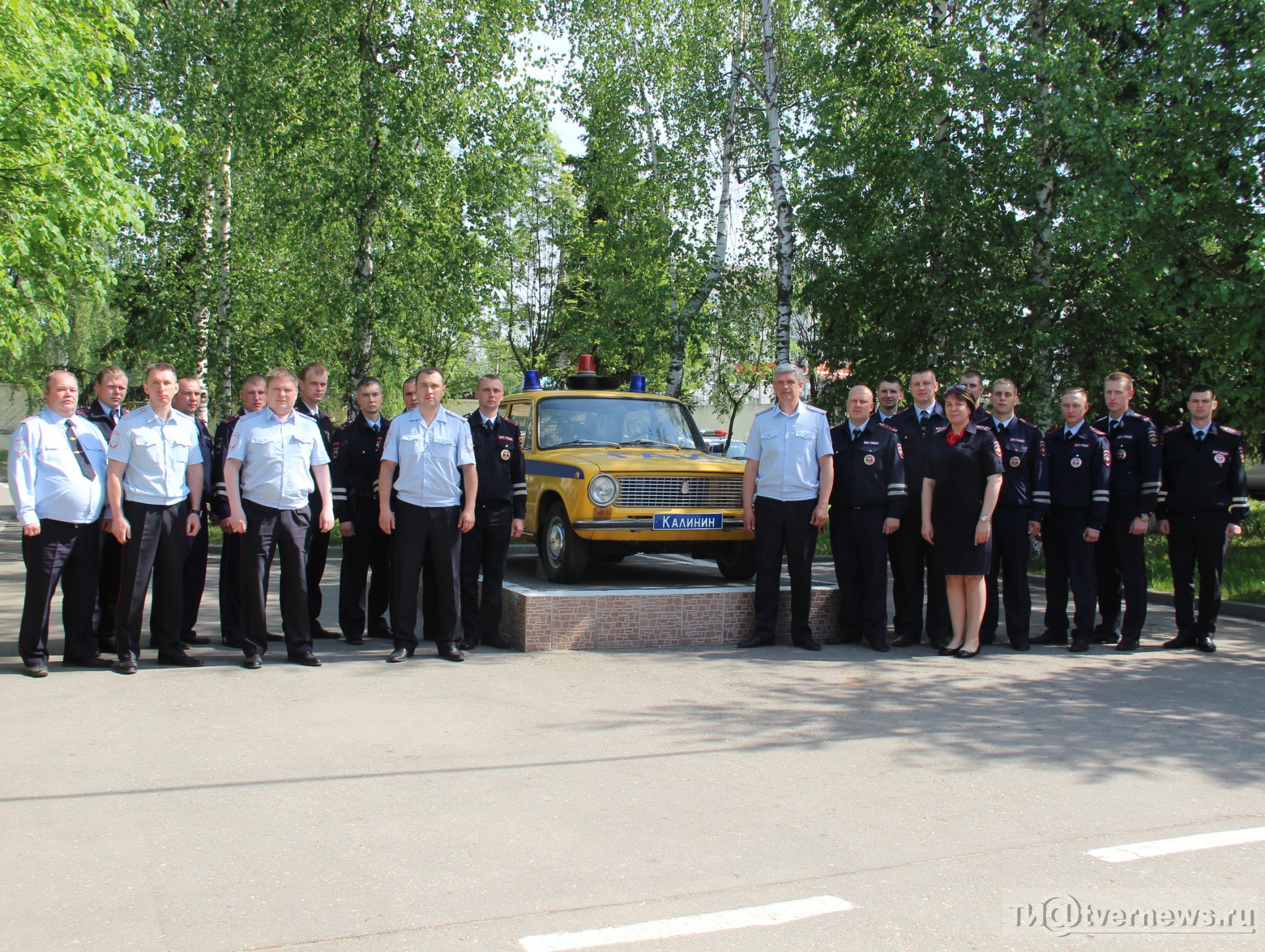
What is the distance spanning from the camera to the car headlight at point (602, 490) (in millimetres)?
9930

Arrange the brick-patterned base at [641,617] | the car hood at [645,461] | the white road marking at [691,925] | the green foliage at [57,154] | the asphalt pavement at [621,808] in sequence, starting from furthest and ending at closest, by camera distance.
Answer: the green foliage at [57,154] → the car hood at [645,461] → the brick-patterned base at [641,617] → the asphalt pavement at [621,808] → the white road marking at [691,925]

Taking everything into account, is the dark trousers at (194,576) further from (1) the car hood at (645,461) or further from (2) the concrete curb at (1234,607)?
(2) the concrete curb at (1234,607)

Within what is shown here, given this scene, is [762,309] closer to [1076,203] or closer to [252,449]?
[1076,203]

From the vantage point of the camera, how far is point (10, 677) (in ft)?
21.8

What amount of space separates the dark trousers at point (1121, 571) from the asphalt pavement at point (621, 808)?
111 cm

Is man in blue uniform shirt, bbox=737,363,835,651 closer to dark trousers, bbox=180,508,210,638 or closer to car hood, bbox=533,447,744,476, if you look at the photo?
car hood, bbox=533,447,744,476

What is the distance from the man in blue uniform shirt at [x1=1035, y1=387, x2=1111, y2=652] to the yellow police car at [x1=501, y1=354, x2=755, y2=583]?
2.87 m

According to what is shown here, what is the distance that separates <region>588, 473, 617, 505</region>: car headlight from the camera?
9930 mm

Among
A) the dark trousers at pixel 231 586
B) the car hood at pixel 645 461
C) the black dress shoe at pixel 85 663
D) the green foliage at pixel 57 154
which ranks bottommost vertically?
the black dress shoe at pixel 85 663

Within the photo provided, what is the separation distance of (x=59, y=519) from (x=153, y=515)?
0.55 meters

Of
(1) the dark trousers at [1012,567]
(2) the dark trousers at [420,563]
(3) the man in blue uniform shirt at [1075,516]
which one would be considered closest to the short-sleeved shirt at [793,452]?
(1) the dark trousers at [1012,567]

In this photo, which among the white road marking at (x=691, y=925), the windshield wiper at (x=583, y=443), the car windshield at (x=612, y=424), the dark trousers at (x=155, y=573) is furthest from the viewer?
the car windshield at (x=612, y=424)

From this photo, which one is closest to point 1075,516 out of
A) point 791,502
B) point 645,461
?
point 791,502

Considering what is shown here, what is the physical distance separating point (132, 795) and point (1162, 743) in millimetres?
4954
